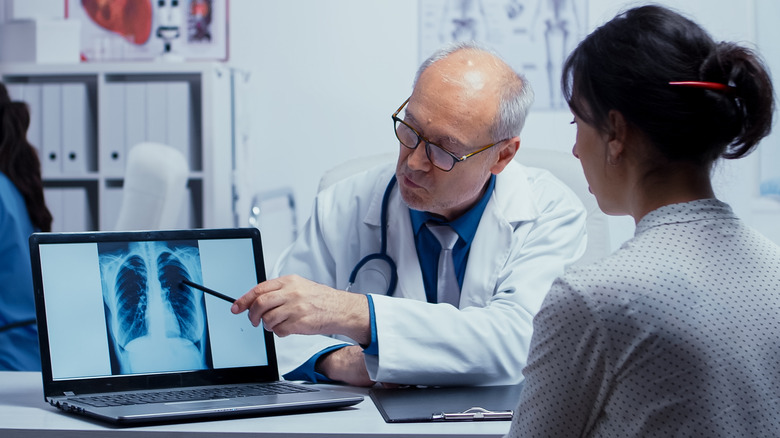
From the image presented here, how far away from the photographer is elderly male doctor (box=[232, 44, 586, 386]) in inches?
48.9

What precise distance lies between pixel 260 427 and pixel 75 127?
94.1 inches

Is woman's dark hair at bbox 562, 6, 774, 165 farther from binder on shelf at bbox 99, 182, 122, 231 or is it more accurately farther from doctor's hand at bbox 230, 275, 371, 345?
binder on shelf at bbox 99, 182, 122, 231

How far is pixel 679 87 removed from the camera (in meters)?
0.81

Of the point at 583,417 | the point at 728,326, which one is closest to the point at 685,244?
the point at 728,326

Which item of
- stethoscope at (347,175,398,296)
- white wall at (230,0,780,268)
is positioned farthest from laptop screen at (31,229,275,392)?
white wall at (230,0,780,268)

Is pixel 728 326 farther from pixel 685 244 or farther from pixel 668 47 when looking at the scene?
pixel 668 47

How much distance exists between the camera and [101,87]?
305 cm

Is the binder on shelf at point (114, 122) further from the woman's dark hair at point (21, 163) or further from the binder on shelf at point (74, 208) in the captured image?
the woman's dark hair at point (21, 163)

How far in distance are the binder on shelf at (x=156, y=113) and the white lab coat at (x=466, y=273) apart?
4.96 ft

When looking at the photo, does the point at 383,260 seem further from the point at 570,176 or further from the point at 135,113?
the point at 135,113

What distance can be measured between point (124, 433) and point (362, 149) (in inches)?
100

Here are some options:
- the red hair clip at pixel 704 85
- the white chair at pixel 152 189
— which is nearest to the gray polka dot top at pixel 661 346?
the red hair clip at pixel 704 85

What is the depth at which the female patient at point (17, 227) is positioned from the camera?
76.9 inches

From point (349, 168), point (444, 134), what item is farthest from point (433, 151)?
point (349, 168)
